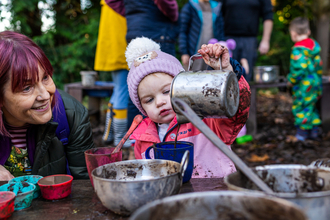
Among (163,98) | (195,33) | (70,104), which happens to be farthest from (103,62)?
(163,98)

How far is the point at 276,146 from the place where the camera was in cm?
434

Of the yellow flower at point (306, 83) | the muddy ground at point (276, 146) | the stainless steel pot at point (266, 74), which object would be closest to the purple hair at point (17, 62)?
the muddy ground at point (276, 146)

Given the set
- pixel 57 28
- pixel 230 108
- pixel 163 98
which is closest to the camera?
pixel 230 108

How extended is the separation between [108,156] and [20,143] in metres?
0.85

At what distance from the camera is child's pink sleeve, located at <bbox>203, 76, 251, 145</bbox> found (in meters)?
1.32

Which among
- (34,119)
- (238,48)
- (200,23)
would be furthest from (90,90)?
(34,119)

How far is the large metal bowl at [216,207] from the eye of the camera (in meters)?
0.61

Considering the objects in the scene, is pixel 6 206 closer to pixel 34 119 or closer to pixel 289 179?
pixel 34 119

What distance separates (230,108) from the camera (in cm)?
110

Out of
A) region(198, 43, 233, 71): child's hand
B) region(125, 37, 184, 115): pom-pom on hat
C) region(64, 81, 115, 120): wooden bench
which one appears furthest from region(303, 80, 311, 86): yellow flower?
region(198, 43, 233, 71): child's hand

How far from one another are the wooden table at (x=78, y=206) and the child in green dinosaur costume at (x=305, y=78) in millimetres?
3847

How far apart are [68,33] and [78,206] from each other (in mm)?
7001

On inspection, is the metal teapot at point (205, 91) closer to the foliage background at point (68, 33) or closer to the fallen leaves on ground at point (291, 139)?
the fallen leaves on ground at point (291, 139)

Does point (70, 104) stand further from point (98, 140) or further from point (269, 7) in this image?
point (269, 7)
